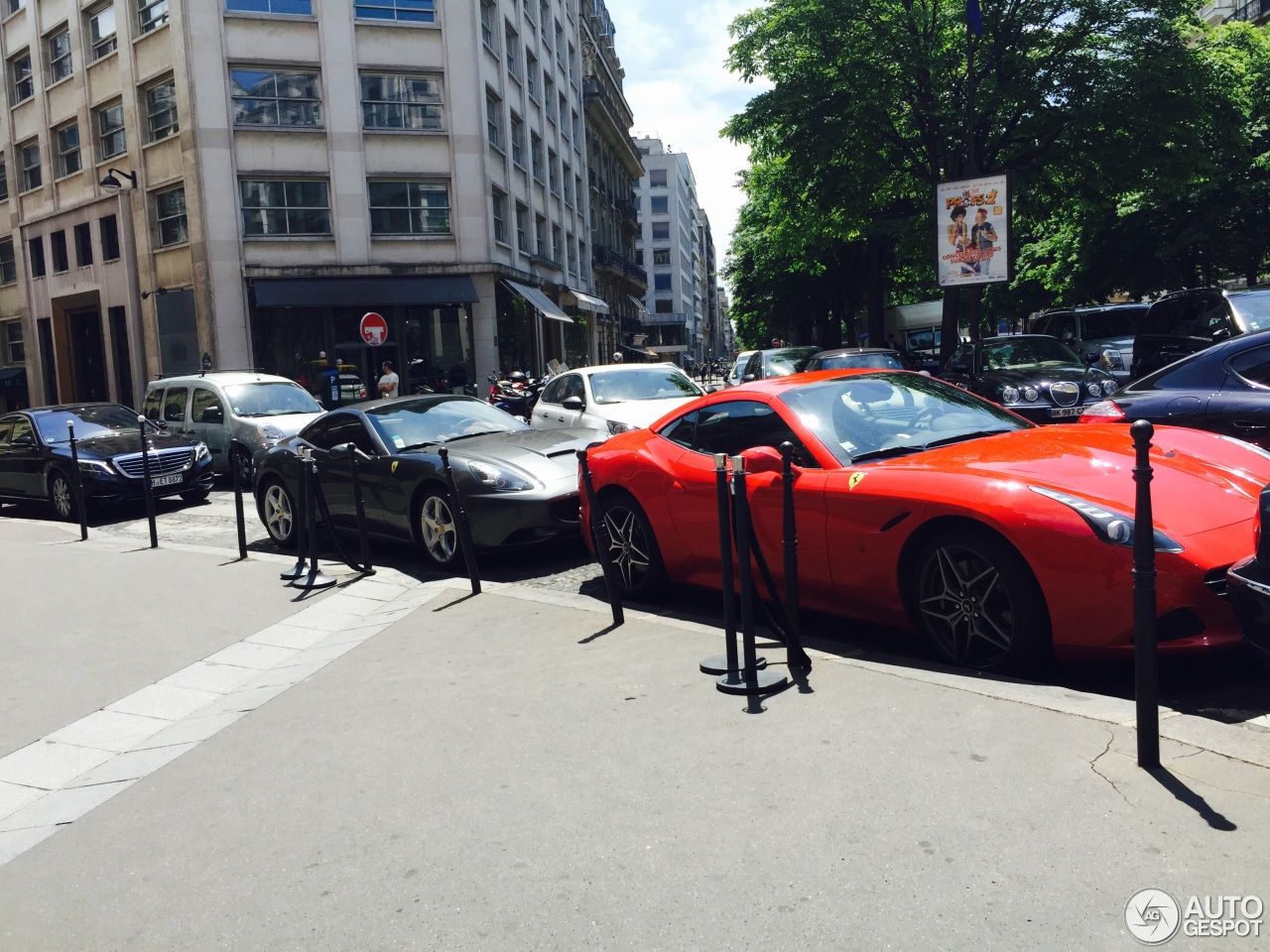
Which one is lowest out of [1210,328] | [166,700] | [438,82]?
[166,700]

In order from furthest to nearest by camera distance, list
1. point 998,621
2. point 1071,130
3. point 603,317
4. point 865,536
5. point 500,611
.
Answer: point 603,317 < point 1071,130 < point 500,611 < point 865,536 < point 998,621

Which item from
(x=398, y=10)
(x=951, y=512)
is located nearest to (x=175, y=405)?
(x=951, y=512)

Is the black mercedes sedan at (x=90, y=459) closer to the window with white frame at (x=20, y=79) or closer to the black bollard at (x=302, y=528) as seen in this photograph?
the black bollard at (x=302, y=528)

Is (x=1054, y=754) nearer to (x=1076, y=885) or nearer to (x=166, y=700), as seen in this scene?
(x=1076, y=885)

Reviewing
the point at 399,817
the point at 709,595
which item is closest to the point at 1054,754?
the point at 399,817

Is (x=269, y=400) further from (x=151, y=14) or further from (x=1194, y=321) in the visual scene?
(x=151, y=14)

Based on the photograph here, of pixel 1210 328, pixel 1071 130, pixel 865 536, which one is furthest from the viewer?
pixel 1071 130

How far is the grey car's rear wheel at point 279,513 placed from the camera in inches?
376

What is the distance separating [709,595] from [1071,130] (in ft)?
59.3

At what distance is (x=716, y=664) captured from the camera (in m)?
4.75

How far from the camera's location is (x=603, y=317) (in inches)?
2050

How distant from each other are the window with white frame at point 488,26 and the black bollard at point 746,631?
2982 centimetres

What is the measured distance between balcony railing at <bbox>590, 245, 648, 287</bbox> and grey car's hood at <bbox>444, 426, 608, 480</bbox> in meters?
40.8

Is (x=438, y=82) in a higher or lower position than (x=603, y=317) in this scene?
higher
